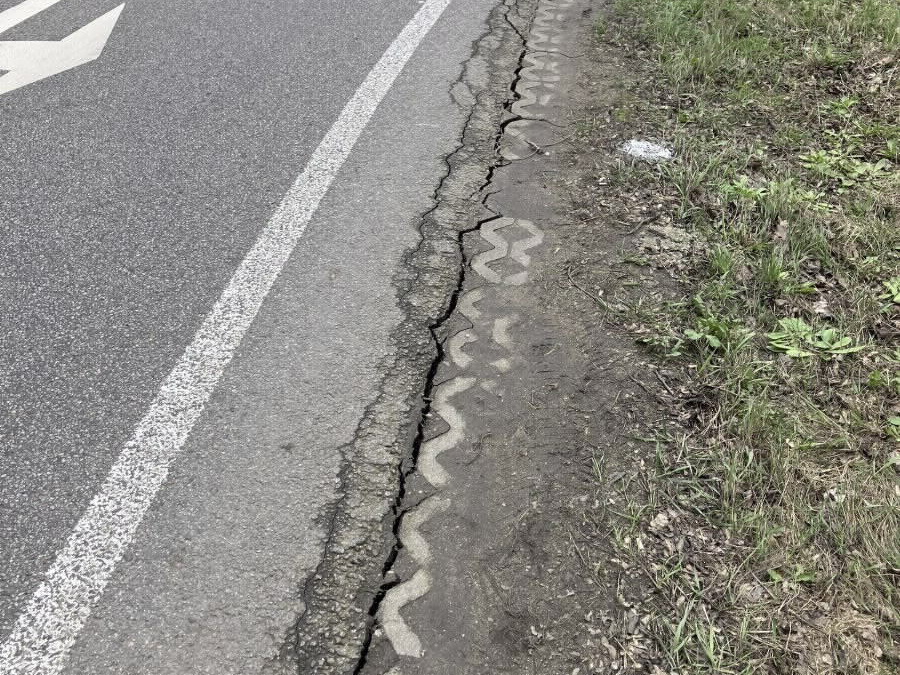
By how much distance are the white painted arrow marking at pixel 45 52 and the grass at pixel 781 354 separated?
2934 millimetres

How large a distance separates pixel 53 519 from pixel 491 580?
44.8 inches

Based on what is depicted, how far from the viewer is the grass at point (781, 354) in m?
1.95

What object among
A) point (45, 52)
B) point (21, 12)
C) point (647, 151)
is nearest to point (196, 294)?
point (647, 151)

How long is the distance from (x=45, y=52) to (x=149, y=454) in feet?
10.3

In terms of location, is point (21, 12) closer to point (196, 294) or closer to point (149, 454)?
point (196, 294)

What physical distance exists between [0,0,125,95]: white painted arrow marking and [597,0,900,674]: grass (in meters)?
2.93

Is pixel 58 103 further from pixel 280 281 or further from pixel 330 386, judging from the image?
pixel 330 386

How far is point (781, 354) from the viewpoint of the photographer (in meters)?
2.72

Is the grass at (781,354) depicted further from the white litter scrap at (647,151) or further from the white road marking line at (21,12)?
the white road marking line at (21,12)

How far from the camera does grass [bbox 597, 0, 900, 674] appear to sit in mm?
1953

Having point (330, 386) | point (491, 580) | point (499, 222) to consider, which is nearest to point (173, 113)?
point (499, 222)

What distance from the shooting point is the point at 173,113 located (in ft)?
12.6

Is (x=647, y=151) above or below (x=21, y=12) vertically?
below

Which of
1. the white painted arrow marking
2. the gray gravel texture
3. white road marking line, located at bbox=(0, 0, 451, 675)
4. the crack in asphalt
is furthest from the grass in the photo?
the white painted arrow marking
